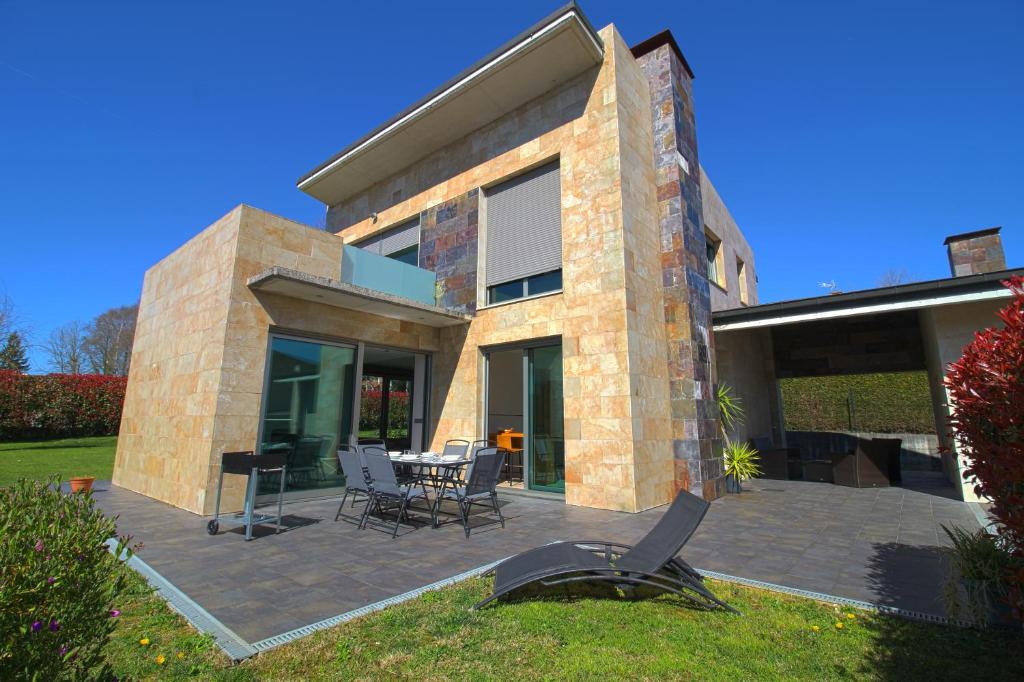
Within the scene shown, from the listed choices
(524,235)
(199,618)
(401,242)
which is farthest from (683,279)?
(199,618)

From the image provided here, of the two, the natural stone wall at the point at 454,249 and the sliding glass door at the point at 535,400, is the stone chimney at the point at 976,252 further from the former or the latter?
the natural stone wall at the point at 454,249

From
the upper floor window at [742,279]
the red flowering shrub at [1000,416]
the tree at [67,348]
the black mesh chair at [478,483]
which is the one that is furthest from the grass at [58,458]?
the upper floor window at [742,279]

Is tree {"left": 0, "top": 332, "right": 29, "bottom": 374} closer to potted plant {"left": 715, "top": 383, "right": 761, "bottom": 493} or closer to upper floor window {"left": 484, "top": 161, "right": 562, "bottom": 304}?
upper floor window {"left": 484, "top": 161, "right": 562, "bottom": 304}

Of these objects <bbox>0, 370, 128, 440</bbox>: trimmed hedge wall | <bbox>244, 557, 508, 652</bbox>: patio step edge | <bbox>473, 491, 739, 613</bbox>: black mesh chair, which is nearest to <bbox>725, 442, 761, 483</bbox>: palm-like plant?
<bbox>473, 491, 739, 613</bbox>: black mesh chair

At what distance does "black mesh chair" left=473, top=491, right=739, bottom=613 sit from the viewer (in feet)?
10.1

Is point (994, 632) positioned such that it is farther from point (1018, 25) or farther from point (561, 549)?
point (1018, 25)

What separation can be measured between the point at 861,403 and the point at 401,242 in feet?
49.6

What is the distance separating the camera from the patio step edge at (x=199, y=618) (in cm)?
249

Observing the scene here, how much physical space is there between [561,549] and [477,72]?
8607mm

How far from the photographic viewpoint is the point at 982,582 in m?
2.86

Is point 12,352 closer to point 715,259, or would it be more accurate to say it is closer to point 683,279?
point 683,279

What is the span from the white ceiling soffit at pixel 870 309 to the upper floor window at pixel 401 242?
23.6ft

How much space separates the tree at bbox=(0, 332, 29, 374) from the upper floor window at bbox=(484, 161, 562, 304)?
24.1 m

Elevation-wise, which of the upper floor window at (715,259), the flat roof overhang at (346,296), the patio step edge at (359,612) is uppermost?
the upper floor window at (715,259)
